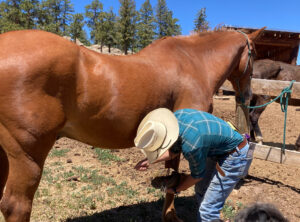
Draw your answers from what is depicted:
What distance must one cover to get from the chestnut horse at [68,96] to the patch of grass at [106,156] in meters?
2.16

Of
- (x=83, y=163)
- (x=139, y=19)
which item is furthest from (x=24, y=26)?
(x=83, y=163)

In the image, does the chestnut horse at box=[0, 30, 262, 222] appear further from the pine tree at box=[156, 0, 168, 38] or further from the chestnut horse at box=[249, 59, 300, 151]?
the pine tree at box=[156, 0, 168, 38]

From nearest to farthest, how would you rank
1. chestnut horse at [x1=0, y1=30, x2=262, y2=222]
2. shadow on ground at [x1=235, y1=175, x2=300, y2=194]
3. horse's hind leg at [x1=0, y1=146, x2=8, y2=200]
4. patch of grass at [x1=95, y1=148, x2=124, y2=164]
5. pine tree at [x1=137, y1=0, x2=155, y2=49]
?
chestnut horse at [x1=0, y1=30, x2=262, y2=222] < horse's hind leg at [x1=0, y1=146, x2=8, y2=200] < shadow on ground at [x1=235, y1=175, x2=300, y2=194] < patch of grass at [x1=95, y1=148, x2=124, y2=164] < pine tree at [x1=137, y1=0, x2=155, y2=49]

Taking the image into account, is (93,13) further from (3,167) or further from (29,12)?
(3,167)

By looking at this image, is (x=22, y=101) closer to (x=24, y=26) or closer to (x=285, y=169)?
(x=285, y=169)

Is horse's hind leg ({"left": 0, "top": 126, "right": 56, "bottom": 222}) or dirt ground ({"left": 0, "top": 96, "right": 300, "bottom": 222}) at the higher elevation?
horse's hind leg ({"left": 0, "top": 126, "right": 56, "bottom": 222})

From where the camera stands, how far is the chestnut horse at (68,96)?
1.86m

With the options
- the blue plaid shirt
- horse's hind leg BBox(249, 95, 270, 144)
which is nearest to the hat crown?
the blue plaid shirt

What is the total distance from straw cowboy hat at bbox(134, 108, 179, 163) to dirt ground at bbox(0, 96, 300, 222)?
2.16 ft

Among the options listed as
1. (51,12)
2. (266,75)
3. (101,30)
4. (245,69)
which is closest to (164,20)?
(101,30)

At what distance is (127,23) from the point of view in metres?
36.0

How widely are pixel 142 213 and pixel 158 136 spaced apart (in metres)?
1.83

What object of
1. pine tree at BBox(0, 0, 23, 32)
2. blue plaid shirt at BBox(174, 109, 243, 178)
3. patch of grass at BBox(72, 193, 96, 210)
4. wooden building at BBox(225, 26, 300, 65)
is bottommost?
patch of grass at BBox(72, 193, 96, 210)

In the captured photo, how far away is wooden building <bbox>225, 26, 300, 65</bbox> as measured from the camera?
37.1 feet
